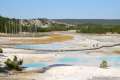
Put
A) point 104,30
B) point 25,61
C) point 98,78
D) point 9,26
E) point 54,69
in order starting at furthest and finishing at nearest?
point 104,30 → point 9,26 → point 25,61 → point 54,69 → point 98,78

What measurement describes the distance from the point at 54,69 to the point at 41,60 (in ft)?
19.8

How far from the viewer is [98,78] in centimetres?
1998

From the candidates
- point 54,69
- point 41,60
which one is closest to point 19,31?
point 41,60

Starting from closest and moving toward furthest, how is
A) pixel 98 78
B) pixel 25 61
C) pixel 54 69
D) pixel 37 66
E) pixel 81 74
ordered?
1. pixel 98 78
2. pixel 81 74
3. pixel 54 69
4. pixel 37 66
5. pixel 25 61

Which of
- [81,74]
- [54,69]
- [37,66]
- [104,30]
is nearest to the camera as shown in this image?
[81,74]

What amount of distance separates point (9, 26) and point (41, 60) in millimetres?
49334

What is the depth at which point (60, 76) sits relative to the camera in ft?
67.3

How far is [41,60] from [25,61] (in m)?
1.58

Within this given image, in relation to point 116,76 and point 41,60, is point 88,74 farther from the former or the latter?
point 41,60

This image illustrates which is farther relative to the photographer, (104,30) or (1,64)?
(104,30)

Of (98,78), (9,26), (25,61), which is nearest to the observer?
(98,78)

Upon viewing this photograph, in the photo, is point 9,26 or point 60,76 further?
point 9,26

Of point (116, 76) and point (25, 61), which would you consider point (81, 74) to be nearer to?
point (116, 76)

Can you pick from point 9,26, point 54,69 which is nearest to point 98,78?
point 54,69
